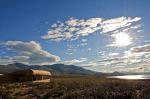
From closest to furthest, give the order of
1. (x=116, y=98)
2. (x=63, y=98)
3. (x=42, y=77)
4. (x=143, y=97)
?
(x=143, y=97)
(x=116, y=98)
(x=63, y=98)
(x=42, y=77)

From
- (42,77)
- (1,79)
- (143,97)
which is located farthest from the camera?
(42,77)

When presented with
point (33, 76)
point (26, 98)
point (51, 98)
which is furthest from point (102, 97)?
point (33, 76)

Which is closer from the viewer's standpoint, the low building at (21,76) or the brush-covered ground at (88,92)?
the brush-covered ground at (88,92)

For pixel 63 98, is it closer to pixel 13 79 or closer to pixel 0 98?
pixel 0 98

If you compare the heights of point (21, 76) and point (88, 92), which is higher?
point (21, 76)

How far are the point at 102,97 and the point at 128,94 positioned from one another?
5.03 ft

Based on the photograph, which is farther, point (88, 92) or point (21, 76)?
point (21, 76)

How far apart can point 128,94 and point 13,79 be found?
1346 inches

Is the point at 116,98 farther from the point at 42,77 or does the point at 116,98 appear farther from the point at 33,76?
the point at 42,77

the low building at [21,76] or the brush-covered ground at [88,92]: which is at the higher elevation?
the low building at [21,76]

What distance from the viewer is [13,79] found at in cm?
4538

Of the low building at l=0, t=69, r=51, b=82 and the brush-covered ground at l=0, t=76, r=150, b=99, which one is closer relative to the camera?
the brush-covered ground at l=0, t=76, r=150, b=99

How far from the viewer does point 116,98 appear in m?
14.1

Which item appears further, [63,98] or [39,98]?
[39,98]
